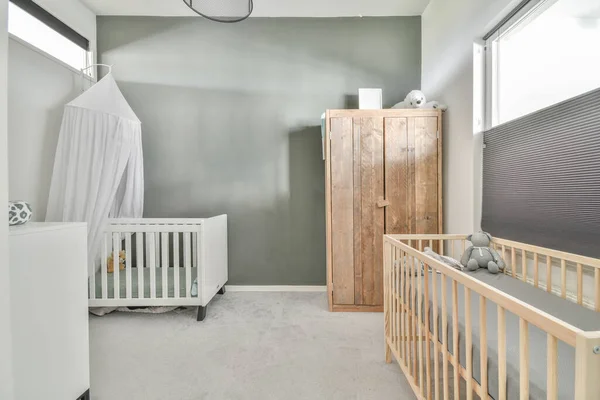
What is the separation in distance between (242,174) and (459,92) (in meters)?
1.95

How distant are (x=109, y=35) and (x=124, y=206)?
1663 millimetres

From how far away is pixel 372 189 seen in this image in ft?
7.82

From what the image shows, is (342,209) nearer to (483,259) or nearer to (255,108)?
(483,259)

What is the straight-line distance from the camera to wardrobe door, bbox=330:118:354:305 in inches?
93.7

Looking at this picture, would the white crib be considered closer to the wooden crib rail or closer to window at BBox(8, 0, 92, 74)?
window at BBox(8, 0, 92, 74)

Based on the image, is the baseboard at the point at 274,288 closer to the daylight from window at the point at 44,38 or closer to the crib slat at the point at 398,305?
the crib slat at the point at 398,305

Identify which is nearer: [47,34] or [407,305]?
[407,305]

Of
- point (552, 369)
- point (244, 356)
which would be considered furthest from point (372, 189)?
point (552, 369)

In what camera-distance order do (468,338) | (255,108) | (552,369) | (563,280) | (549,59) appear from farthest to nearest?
(255,108) → (549,59) → (563,280) → (468,338) → (552,369)

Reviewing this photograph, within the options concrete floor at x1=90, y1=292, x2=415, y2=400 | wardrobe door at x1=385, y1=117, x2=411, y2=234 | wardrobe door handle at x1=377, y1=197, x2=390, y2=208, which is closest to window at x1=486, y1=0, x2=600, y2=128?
wardrobe door at x1=385, y1=117, x2=411, y2=234

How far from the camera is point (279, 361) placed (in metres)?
1.67

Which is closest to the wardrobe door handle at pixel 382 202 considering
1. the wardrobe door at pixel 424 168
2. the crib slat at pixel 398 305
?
the wardrobe door at pixel 424 168

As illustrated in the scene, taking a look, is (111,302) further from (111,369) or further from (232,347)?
(232,347)

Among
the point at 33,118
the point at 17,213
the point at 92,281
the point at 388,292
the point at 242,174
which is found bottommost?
the point at 92,281
